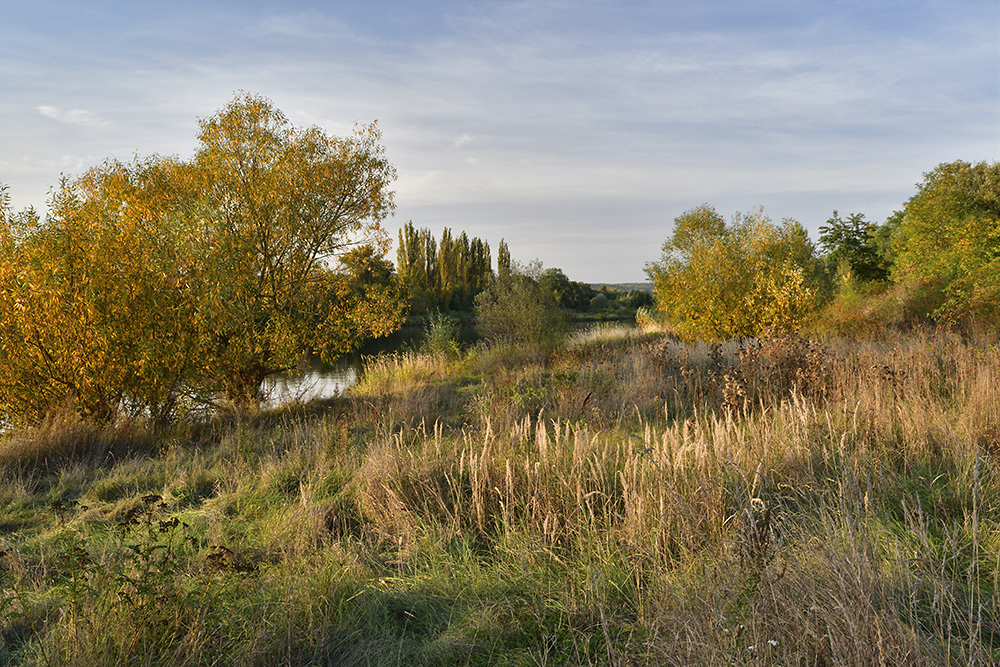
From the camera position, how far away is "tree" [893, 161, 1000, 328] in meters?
12.9

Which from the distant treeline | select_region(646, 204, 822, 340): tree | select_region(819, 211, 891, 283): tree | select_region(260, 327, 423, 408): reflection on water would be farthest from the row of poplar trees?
select_region(646, 204, 822, 340): tree

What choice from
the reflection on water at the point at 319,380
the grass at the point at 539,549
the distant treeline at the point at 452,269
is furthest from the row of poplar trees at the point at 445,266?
the grass at the point at 539,549

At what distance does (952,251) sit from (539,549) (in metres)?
17.0

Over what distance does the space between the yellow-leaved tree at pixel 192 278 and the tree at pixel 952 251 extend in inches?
491

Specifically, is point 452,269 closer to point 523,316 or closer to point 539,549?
point 523,316

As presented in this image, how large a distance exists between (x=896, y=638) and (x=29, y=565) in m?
4.18

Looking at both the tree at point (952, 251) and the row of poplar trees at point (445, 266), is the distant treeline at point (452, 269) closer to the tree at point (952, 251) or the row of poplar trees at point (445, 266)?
the row of poplar trees at point (445, 266)

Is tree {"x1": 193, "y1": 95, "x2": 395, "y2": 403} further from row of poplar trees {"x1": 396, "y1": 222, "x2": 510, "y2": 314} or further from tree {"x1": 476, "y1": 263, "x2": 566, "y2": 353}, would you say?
row of poplar trees {"x1": 396, "y1": 222, "x2": 510, "y2": 314}

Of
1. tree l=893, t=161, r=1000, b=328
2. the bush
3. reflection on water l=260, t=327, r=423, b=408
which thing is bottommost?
reflection on water l=260, t=327, r=423, b=408

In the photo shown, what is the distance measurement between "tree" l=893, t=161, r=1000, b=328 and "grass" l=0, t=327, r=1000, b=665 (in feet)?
29.7

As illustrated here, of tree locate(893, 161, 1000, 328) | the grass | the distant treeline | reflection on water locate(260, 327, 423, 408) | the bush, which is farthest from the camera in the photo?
the distant treeline

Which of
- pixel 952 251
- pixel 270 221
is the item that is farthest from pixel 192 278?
pixel 952 251

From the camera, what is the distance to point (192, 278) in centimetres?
793

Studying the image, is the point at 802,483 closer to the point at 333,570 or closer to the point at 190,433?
the point at 333,570
